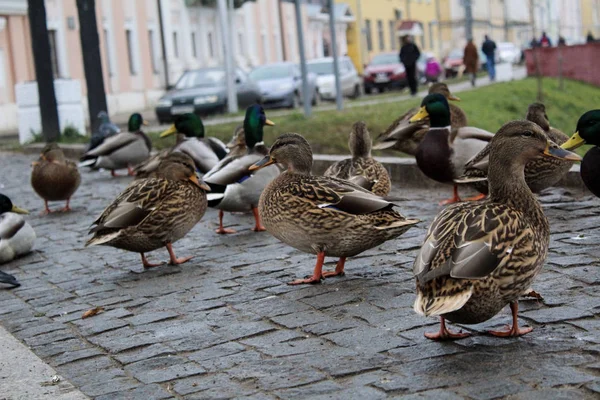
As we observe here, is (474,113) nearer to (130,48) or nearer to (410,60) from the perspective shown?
(410,60)

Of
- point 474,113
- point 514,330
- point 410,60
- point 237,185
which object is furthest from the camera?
point 410,60

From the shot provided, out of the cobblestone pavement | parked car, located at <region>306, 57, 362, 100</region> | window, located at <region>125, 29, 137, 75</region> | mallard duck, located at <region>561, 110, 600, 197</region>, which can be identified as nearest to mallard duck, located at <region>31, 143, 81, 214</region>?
the cobblestone pavement

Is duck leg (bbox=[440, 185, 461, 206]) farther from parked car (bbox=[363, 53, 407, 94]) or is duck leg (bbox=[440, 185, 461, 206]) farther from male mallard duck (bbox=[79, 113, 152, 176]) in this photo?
parked car (bbox=[363, 53, 407, 94])

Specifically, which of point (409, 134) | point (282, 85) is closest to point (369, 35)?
point (282, 85)

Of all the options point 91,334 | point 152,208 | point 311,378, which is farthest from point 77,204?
point 311,378

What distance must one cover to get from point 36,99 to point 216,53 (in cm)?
2788

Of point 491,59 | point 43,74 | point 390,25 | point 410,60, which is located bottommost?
point 491,59

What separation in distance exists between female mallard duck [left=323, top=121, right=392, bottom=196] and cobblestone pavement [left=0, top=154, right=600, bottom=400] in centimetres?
45

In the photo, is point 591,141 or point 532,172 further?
point 532,172

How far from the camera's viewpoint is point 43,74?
67.5 feet

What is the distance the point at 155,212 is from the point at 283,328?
2.15m

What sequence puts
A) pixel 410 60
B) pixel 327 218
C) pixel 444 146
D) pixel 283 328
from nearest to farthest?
pixel 283 328, pixel 327 218, pixel 444 146, pixel 410 60

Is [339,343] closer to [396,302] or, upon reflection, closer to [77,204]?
[396,302]

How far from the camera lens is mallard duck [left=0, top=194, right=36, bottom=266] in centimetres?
828
